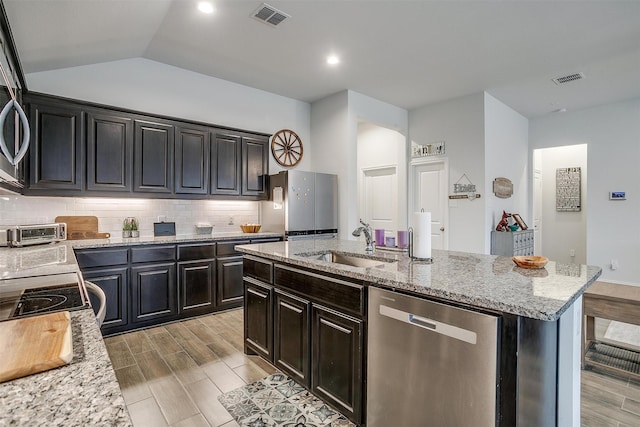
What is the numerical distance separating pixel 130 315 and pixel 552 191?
7.84 m

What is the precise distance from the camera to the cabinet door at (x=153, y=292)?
334cm

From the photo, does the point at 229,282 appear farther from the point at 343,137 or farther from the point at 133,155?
the point at 343,137

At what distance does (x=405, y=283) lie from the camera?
153cm

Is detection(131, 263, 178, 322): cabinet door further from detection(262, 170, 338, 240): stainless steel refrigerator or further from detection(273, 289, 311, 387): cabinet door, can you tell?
detection(273, 289, 311, 387): cabinet door

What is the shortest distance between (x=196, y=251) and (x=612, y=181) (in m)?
6.63

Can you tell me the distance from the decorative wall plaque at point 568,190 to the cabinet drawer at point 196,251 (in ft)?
22.5

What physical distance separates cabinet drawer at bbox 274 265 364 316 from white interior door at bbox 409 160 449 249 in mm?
3863

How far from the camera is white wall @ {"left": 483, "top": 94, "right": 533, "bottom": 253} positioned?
16.7ft

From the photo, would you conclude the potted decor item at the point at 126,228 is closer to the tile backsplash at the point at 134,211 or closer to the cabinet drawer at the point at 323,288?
the tile backsplash at the point at 134,211

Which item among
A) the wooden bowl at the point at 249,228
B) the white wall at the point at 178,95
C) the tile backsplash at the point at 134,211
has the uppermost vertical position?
the white wall at the point at 178,95

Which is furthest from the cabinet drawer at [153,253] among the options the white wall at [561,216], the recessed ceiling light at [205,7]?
the white wall at [561,216]

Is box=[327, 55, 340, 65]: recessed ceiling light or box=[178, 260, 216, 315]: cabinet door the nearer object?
box=[178, 260, 216, 315]: cabinet door

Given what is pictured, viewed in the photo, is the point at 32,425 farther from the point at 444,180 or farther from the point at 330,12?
the point at 444,180

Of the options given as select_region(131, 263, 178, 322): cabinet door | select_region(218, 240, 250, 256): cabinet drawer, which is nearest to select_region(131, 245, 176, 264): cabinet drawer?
select_region(131, 263, 178, 322): cabinet door
